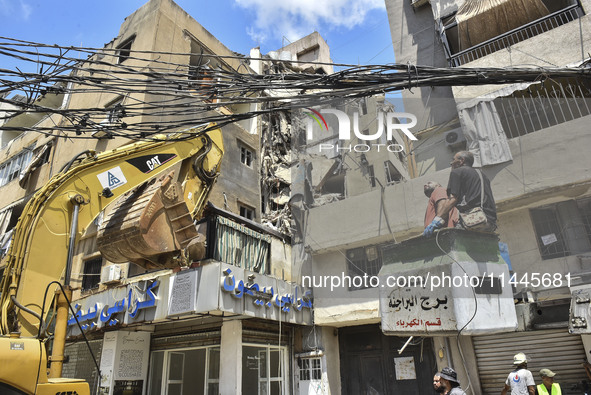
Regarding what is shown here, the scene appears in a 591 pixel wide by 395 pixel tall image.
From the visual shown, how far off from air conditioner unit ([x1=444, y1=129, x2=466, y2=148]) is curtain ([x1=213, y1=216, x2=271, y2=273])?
677cm

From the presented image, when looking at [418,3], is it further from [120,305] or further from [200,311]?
[120,305]

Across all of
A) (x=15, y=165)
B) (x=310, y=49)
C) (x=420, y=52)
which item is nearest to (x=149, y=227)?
(x=420, y=52)

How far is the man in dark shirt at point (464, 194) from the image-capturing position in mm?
9625

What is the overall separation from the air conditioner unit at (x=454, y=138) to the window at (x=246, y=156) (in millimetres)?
9711

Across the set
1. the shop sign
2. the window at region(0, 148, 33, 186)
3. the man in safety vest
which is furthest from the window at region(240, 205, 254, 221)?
the man in safety vest

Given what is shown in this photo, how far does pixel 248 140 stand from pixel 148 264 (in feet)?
43.1

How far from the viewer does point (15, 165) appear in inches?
867

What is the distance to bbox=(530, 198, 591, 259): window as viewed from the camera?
31.9ft

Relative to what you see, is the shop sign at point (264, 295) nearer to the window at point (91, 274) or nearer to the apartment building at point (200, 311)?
the apartment building at point (200, 311)

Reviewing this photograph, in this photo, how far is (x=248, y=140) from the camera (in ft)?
64.6

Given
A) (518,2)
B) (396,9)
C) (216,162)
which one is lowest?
(216,162)

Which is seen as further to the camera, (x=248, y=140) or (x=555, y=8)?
(x=248, y=140)

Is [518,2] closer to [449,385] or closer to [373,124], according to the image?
[373,124]

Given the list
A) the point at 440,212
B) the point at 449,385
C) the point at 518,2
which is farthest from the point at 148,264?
the point at 518,2
